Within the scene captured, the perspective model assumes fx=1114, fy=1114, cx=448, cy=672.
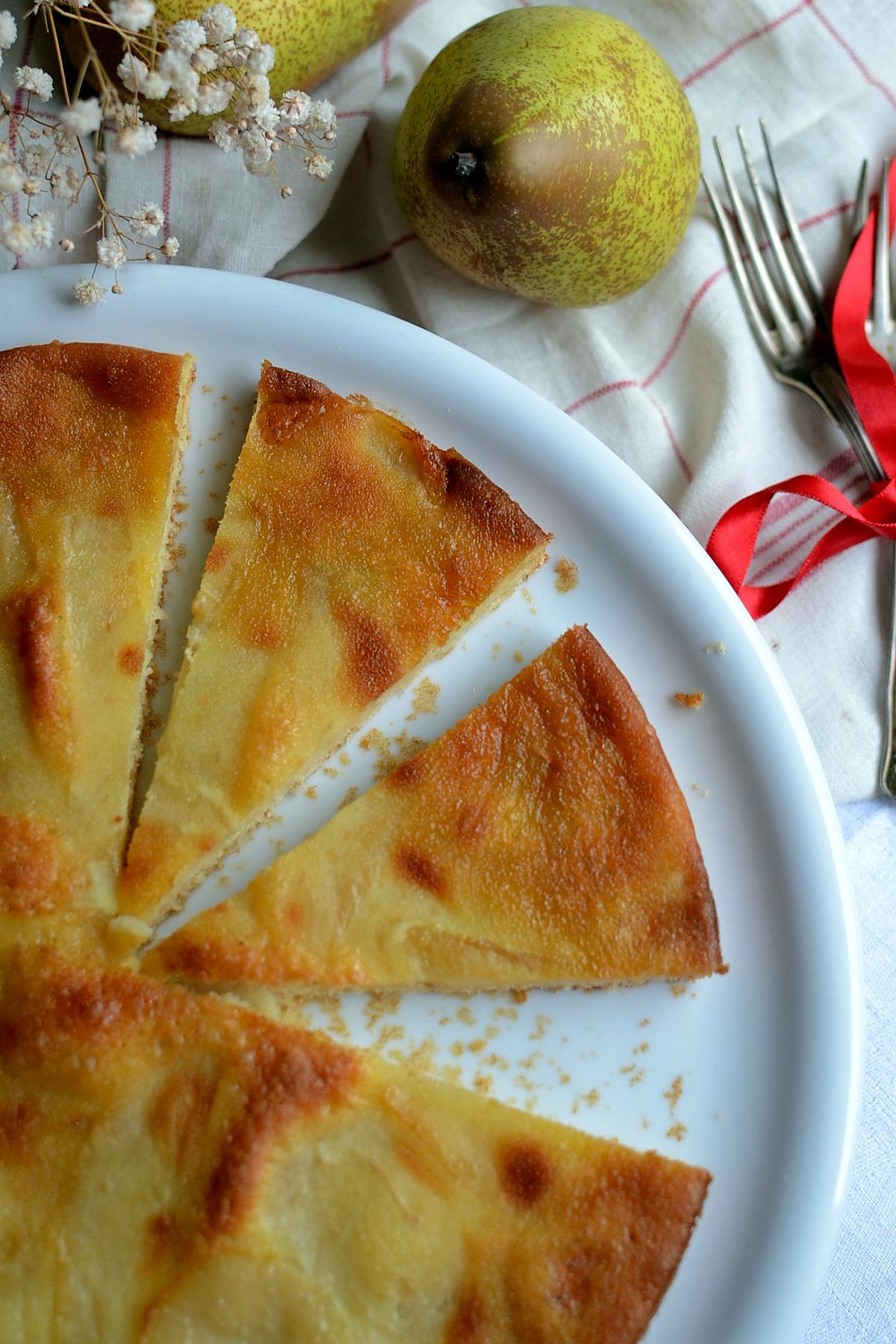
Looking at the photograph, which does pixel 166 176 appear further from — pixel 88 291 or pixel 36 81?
pixel 36 81

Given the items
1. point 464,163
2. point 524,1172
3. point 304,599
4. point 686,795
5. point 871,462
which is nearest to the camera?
point 524,1172

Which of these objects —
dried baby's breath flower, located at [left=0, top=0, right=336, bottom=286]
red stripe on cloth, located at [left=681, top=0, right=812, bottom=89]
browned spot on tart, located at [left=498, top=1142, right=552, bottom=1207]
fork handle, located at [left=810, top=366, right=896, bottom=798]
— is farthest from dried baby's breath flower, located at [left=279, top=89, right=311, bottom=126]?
browned spot on tart, located at [left=498, top=1142, right=552, bottom=1207]

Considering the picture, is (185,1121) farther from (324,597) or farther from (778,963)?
(778,963)

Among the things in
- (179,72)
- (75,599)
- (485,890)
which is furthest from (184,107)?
(485,890)

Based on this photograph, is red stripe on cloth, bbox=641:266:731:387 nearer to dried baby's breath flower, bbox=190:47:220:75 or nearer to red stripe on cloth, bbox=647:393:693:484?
red stripe on cloth, bbox=647:393:693:484

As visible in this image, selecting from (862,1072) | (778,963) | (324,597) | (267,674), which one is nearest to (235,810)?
(267,674)

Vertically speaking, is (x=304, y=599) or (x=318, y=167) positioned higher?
(x=318, y=167)
